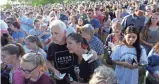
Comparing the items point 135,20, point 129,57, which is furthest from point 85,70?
point 135,20

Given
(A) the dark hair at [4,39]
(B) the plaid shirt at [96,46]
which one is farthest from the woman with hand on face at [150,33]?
(A) the dark hair at [4,39]

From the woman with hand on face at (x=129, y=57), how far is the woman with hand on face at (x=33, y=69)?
1612 millimetres

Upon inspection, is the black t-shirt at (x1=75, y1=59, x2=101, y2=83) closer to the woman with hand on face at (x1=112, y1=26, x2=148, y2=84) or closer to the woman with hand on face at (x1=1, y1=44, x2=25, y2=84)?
the woman with hand on face at (x1=1, y1=44, x2=25, y2=84)

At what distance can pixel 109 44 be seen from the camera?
5.91m

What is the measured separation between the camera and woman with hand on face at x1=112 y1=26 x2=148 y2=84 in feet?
15.8

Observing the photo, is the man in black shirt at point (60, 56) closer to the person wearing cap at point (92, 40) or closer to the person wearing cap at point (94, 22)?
the person wearing cap at point (92, 40)

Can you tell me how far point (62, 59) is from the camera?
4340mm

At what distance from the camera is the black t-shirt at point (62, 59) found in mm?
4309

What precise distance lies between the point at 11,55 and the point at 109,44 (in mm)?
2468

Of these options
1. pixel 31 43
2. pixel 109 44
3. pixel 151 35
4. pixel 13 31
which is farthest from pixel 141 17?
pixel 31 43

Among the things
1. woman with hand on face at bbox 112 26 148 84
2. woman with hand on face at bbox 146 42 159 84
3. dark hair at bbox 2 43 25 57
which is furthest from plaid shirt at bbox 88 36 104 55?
dark hair at bbox 2 43 25 57

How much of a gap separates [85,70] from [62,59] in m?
0.52

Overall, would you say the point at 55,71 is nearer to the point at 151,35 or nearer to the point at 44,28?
the point at 151,35

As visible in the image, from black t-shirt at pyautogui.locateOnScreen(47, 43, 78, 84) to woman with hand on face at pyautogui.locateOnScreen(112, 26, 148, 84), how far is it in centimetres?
85
